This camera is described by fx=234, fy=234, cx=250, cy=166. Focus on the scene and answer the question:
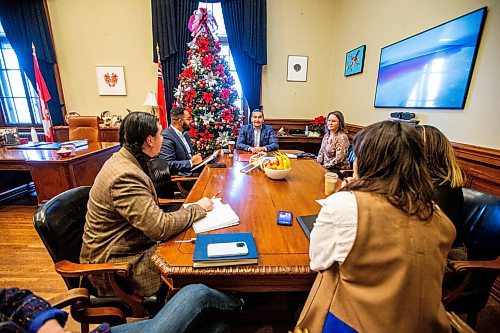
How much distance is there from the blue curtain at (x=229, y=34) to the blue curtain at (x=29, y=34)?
6.16 ft

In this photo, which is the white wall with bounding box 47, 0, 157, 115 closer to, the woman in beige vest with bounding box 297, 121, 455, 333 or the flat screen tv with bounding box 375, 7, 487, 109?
the flat screen tv with bounding box 375, 7, 487, 109

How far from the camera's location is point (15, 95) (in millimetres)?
4500

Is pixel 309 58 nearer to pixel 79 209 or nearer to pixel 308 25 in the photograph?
pixel 308 25

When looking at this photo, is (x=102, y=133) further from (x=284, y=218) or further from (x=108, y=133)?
(x=284, y=218)

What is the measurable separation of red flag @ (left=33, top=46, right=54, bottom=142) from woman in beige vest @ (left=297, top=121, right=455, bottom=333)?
5027 mm

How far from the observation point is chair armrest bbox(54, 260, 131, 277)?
96cm

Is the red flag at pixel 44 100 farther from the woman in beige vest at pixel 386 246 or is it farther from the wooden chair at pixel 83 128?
the woman in beige vest at pixel 386 246

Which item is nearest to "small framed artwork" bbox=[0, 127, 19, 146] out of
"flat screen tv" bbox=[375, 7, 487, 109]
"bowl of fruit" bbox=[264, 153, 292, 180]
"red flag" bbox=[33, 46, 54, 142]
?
"red flag" bbox=[33, 46, 54, 142]

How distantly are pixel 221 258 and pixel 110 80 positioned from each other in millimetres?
4731

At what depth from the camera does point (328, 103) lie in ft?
15.1

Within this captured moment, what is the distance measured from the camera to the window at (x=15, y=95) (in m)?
4.38

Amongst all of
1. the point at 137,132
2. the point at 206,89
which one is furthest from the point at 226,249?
the point at 206,89

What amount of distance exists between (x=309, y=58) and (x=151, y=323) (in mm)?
4666

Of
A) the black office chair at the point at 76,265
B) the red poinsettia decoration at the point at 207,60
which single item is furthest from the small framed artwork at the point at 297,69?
the black office chair at the point at 76,265
